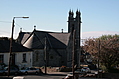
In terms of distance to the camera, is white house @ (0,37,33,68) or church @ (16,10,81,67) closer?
white house @ (0,37,33,68)

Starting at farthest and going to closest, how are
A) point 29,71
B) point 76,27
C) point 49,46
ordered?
1. point 76,27
2. point 49,46
3. point 29,71

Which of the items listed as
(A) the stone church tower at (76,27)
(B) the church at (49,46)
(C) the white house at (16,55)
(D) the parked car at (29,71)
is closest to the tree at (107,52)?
(D) the parked car at (29,71)

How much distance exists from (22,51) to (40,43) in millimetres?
14962

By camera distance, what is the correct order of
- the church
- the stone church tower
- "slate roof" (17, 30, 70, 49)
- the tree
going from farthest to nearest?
1. the stone church tower
2. "slate roof" (17, 30, 70, 49)
3. the church
4. the tree

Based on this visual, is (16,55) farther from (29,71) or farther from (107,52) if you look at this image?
(107,52)

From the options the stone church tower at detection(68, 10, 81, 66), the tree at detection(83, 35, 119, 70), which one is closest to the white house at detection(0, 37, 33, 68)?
the tree at detection(83, 35, 119, 70)

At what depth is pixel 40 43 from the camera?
5969 centimetres

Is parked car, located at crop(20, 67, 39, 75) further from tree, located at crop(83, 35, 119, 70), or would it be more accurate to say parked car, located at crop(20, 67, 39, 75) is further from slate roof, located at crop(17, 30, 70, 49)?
slate roof, located at crop(17, 30, 70, 49)

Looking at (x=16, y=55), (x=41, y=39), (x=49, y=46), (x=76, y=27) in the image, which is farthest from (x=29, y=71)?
(x=76, y=27)

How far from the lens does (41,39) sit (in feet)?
203

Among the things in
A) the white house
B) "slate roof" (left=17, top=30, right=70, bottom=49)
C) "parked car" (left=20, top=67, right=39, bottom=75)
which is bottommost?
"parked car" (left=20, top=67, right=39, bottom=75)

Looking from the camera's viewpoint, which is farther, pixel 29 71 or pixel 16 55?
pixel 16 55

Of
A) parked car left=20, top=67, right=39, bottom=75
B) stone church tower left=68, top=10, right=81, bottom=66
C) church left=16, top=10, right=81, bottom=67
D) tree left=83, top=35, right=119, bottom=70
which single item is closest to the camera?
parked car left=20, top=67, right=39, bottom=75

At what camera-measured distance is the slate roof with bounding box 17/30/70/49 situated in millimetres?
59447
